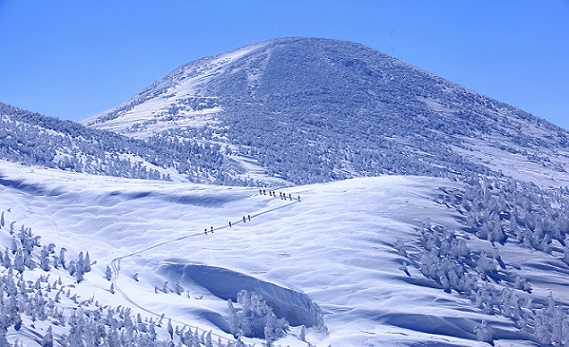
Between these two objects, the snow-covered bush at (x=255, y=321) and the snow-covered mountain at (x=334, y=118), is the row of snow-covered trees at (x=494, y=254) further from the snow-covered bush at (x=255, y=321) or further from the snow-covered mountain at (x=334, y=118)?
the snow-covered mountain at (x=334, y=118)

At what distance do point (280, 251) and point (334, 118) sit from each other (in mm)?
80604

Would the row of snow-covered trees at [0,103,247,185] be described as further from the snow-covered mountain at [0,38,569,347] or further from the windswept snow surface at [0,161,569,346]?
the windswept snow surface at [0,161,569,346]

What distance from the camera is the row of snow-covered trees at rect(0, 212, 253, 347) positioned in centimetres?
2334

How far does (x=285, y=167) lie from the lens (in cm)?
8375

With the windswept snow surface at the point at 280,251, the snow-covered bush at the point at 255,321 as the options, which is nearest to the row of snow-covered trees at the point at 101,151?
the windswept snow surface at the point at 280,251

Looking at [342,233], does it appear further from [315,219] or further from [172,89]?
[172,89]

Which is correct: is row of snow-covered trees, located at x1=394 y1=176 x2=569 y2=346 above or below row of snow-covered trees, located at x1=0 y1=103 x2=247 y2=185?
below

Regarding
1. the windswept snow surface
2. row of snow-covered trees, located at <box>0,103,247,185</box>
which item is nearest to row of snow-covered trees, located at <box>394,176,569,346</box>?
the windswept snow surface

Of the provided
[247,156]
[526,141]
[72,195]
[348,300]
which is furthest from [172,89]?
[348,300]

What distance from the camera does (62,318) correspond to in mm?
25000

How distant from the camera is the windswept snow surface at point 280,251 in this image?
28.2 metres

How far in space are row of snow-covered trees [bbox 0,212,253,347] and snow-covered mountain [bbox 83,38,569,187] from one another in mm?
50755

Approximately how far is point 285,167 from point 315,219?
150 feet

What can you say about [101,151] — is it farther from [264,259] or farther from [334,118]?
[334,118]
